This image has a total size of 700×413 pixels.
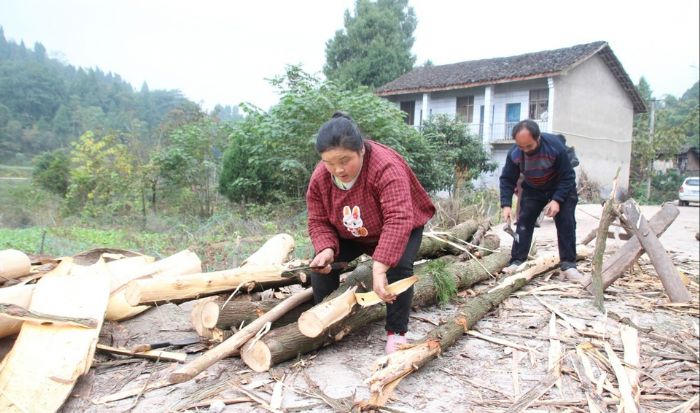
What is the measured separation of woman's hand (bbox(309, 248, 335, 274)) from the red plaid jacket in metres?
0.05

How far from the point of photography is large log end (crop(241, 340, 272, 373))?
2.66 m

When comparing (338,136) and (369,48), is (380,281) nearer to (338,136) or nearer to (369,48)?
(338,136)

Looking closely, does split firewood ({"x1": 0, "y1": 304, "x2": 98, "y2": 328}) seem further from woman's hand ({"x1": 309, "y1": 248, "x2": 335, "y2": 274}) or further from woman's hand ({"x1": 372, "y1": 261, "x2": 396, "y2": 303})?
woman's hand ({"x1": 372, "y1": 261, "x2": 396, "y2": 303})

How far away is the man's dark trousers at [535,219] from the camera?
4656 mm

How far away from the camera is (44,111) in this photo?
20.8 m

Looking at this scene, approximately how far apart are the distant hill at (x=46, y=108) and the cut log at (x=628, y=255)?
843cm

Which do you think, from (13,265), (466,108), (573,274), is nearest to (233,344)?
(13,265)

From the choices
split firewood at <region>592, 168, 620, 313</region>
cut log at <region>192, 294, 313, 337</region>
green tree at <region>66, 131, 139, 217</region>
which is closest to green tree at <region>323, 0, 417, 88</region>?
green tree at <region>66, 131, 139, 217</region>

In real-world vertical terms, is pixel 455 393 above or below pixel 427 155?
below

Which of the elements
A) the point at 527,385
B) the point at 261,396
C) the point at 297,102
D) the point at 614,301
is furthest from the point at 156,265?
the point at 297,102

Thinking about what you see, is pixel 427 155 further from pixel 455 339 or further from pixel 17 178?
pixel 17 178

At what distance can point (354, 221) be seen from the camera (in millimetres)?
2822

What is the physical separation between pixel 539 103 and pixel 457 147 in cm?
642

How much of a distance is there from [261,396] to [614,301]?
345cm
